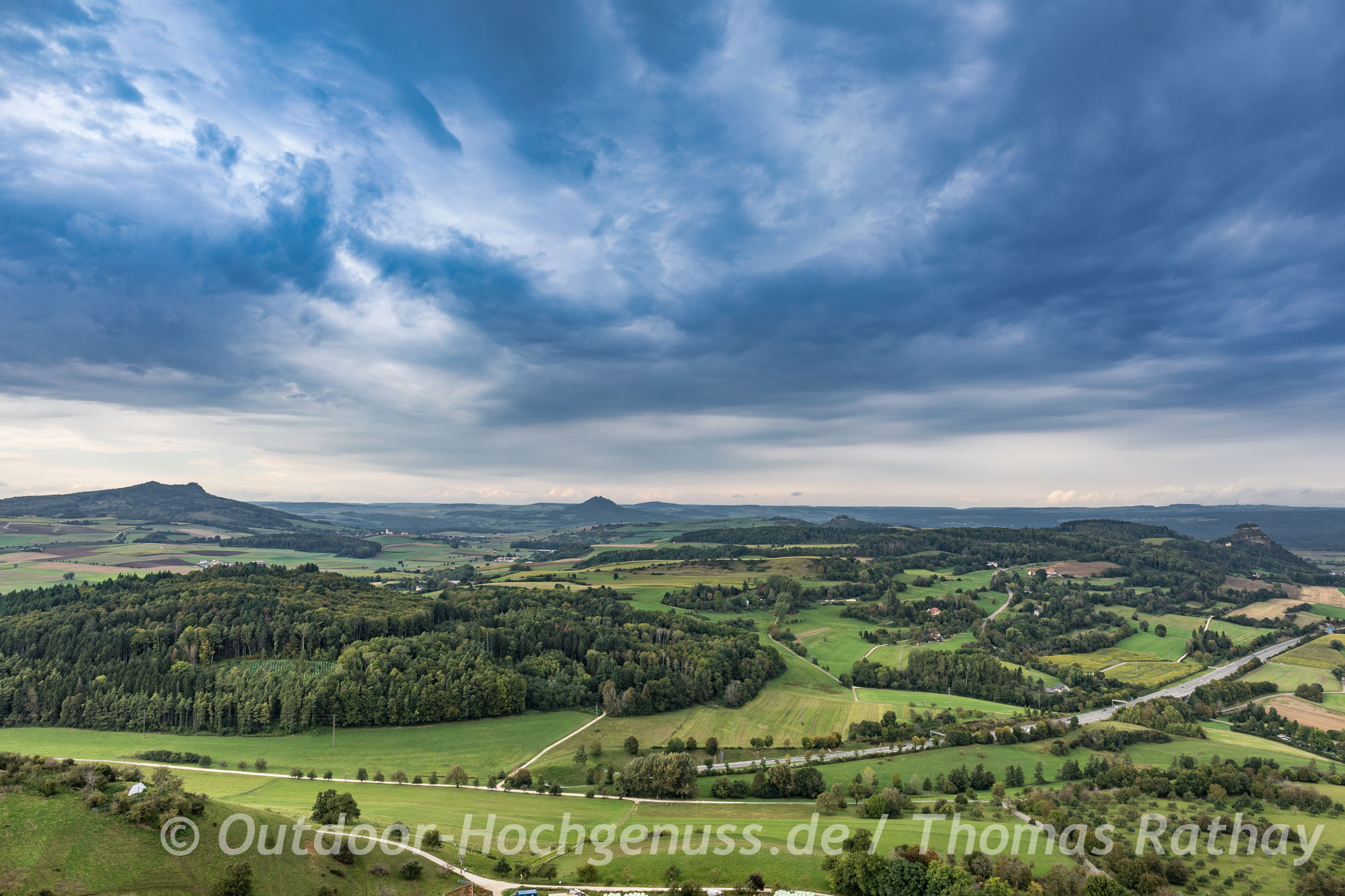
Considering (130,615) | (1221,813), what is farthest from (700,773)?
(130,615)

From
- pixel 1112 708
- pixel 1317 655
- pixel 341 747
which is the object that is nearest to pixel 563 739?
pixel 341 747

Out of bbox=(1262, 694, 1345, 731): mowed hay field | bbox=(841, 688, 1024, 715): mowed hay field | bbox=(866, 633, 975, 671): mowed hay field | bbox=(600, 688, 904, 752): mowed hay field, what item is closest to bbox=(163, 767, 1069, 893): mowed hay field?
bbox=(600, 688, 904, 752): mowed hay field

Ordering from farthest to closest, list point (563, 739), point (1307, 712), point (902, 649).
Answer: point (902, 649), point (1307, 712), point (563, 739)

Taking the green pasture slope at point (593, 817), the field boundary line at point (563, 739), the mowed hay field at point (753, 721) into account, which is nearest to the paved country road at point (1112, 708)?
the mowed hay field at point (753, 721)

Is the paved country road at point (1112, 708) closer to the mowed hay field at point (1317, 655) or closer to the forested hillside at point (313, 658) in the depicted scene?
the mowed hay field at point (1317, 655)

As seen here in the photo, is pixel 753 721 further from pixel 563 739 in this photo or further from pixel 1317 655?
pixel 1317 655

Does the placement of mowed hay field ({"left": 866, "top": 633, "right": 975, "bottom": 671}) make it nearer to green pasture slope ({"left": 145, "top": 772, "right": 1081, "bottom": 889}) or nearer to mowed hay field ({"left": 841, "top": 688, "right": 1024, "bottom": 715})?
mowed hay field ({"left": 841, "top": 688, "right": 1024, "bottom": 715})
